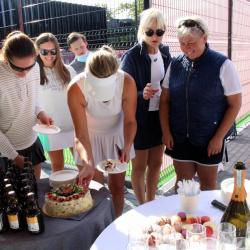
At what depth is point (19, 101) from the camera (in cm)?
235

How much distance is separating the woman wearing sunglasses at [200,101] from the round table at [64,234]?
100cm

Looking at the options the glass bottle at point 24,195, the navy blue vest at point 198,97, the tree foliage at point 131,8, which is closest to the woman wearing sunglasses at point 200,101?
the navy blue vest at point 198,97

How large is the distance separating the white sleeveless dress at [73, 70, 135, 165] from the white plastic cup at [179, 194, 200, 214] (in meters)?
0.98

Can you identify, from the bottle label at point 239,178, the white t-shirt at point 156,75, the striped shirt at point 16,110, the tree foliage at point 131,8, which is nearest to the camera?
the bottle label at point 239,178

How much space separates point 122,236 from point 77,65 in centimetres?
335

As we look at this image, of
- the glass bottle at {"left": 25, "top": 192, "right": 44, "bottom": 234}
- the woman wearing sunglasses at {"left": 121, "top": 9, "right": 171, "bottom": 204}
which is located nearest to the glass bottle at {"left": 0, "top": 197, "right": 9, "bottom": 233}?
the glass bottle at {"left": 25, "top": 192, "right": 44, "bottom": 234}

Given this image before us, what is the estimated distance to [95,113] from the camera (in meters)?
2.39

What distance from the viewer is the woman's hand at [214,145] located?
2361 millimetres

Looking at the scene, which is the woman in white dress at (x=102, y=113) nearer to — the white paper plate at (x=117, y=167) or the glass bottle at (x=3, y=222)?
the white paper plate at (x=117, y=167)

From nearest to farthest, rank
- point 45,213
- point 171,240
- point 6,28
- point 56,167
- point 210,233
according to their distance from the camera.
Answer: point 171,240
point 210,233
point 45,213
point 56,167
point 6,28

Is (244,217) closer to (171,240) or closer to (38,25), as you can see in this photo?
(171,240)

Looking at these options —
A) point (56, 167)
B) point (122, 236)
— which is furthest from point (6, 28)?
point (122, 236)

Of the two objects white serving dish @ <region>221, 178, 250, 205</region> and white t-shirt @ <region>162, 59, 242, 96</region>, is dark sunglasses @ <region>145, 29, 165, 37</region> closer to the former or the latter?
white t-shirt @ <region>162, 59, 242, 96</region>

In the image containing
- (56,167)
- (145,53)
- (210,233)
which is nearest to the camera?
(210,233)
